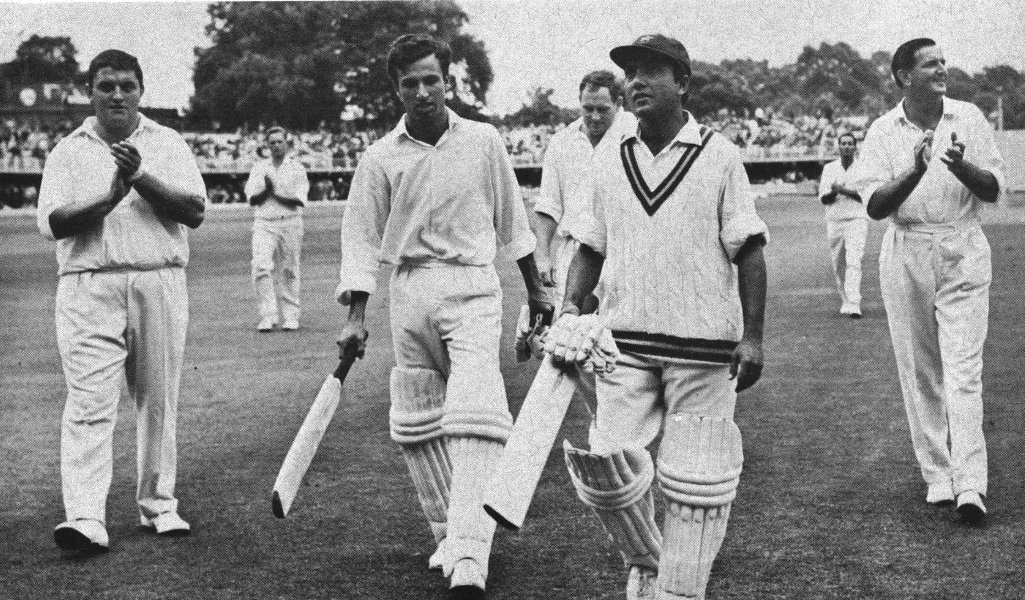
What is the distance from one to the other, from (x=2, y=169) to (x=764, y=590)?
77.4 ft

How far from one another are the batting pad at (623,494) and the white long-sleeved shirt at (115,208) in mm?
2520

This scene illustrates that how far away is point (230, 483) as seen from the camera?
23.8 feet

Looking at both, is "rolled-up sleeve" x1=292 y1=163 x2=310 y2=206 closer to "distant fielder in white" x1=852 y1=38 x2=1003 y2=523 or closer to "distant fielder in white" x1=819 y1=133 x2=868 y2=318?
"distant fielder in white" x1=819 y1=133 x2=868 y2=318

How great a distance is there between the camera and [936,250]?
648cm

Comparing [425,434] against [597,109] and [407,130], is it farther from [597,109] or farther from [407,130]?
[597,109]

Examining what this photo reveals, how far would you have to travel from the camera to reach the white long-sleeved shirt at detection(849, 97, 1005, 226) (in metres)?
6.46

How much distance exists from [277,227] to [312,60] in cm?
Result: 1350

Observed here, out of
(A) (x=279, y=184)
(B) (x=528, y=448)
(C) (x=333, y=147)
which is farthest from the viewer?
(C) (x=333, y=147)

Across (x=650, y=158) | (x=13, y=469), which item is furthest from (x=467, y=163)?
(x=13, y=469)

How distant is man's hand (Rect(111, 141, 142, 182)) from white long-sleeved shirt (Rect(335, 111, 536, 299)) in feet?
3.53

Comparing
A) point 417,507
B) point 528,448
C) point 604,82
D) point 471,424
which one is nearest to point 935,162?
point 604,82

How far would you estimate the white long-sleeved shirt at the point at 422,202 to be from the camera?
218 inches

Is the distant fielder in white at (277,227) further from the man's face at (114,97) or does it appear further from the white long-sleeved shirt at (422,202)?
the white long-sleeved shirt at (422,202)

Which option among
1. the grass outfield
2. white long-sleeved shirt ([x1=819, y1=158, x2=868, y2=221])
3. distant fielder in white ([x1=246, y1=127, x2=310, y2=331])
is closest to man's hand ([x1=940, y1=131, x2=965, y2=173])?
the grass outfield
